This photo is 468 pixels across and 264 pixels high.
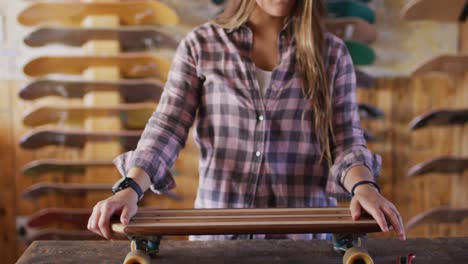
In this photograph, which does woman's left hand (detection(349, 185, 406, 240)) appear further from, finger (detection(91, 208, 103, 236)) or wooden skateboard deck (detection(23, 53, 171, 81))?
wooden skateboard deck (detection(23, 53, 171, 81))

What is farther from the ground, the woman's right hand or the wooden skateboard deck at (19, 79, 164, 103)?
the wooden skateboard deck at (19, 79, 164, 103)

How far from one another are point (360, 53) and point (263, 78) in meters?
1.09

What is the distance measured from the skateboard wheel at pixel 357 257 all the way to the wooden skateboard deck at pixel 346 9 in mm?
1502

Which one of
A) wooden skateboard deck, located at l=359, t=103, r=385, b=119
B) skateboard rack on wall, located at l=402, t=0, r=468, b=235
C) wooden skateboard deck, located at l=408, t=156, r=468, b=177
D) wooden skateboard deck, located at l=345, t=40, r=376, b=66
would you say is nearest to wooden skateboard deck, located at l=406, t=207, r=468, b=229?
skateboard rack on wall, located at l=402, t=0, r=468, b=235

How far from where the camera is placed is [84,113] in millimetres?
2406

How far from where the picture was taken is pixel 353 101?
4.43ft

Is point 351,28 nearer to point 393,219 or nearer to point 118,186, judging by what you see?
point 393,219

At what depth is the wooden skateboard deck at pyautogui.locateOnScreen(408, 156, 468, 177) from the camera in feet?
7.48

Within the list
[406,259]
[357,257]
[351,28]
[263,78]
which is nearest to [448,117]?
[351,28]

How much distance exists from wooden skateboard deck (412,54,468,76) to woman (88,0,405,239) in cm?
97

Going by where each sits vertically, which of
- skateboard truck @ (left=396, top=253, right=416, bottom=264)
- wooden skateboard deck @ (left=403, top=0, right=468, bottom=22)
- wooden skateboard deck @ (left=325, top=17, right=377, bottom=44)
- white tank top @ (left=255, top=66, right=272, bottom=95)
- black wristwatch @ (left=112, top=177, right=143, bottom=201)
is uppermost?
wooden skateboard deck @ (left=403, top=0, right=468, bottom=22)

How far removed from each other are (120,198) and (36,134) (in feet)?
5.16

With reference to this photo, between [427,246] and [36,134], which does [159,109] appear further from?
[36,134]

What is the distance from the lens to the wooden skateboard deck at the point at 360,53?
7.38ft
